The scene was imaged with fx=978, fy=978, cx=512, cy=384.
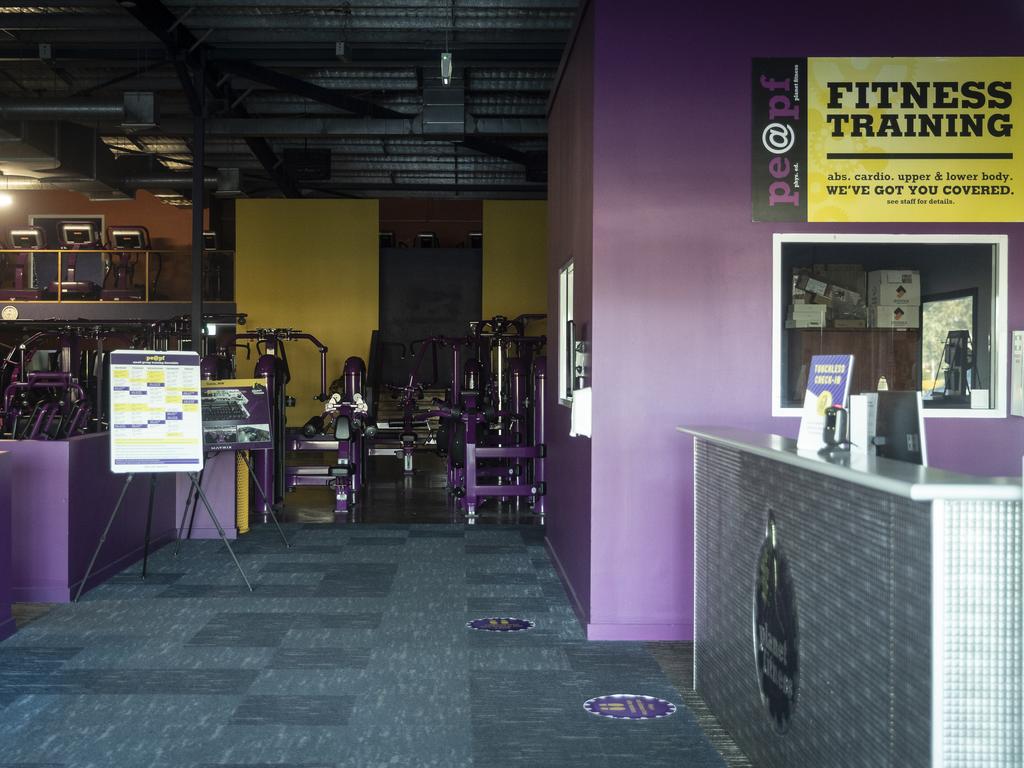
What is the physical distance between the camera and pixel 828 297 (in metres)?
5.20

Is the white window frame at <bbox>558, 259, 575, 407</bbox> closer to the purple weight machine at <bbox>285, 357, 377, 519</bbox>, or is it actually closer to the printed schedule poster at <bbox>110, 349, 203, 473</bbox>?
the printed schedule poster at <bbox>110, 349, 203, 473</bbox>

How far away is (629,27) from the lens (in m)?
4.80

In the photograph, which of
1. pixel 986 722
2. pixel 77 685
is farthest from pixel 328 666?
pixel 986 722

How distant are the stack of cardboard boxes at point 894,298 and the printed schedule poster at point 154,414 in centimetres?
389

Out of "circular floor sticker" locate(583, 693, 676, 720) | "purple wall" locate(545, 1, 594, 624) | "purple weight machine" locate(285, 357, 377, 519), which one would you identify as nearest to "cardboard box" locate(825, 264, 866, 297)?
"purple wall" locate(545, 1, 594, 624)

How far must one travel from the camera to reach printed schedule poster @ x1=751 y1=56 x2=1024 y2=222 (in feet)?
15.6

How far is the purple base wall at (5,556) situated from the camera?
4.64 m

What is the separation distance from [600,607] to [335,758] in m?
1.89

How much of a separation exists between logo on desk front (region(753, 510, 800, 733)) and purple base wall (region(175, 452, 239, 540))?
520 cm

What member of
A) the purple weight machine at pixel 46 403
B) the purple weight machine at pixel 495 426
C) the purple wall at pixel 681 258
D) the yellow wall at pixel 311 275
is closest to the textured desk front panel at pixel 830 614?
the purple wall at pixel 681 258

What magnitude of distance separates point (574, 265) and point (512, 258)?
966cm

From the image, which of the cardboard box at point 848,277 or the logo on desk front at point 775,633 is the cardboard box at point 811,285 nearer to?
the cardboard box at point 848,277

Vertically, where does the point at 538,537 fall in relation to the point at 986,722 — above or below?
below

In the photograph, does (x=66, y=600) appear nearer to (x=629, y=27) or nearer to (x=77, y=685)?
(x=77, y=685)
